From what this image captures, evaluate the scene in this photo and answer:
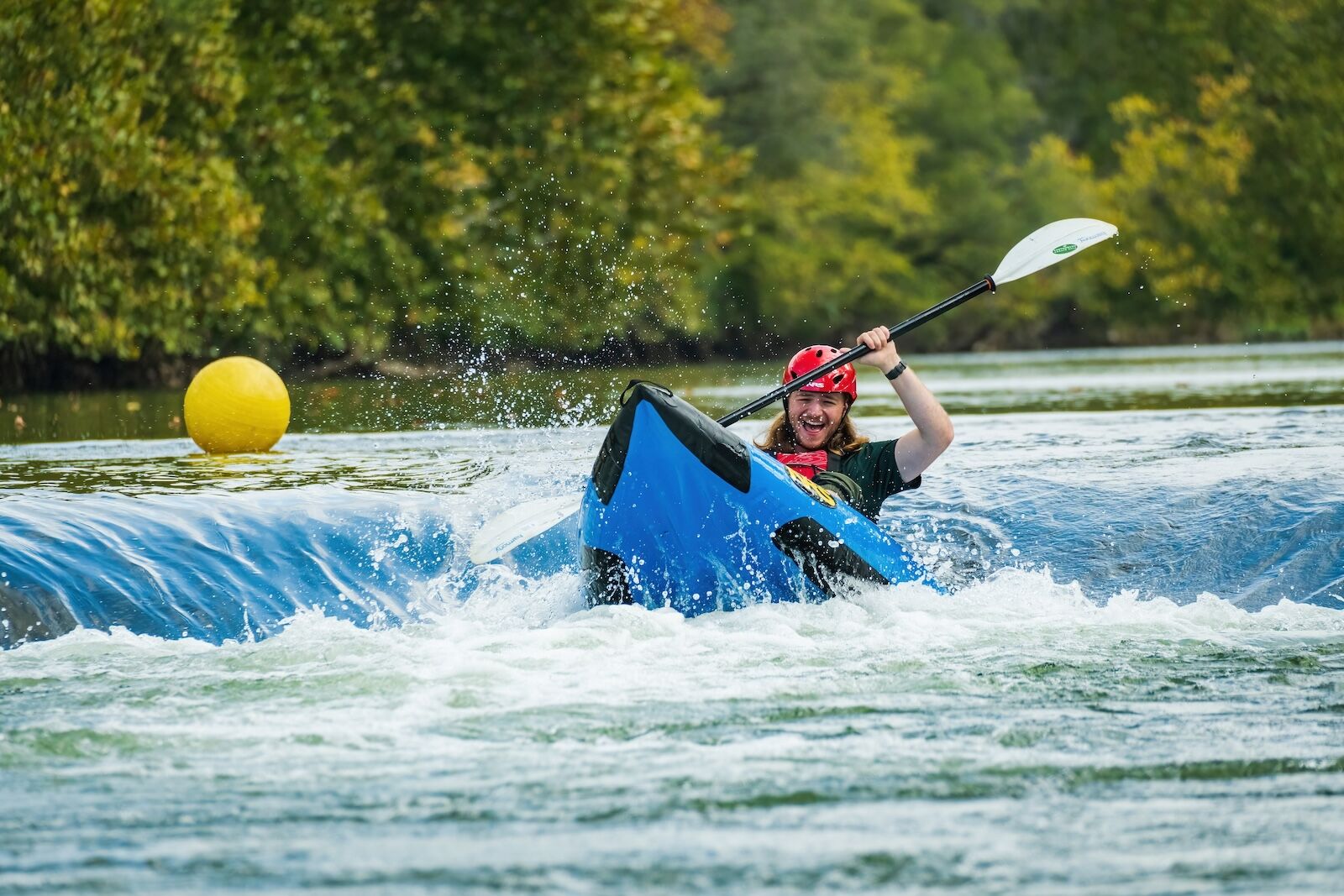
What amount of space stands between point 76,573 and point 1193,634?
4272mm

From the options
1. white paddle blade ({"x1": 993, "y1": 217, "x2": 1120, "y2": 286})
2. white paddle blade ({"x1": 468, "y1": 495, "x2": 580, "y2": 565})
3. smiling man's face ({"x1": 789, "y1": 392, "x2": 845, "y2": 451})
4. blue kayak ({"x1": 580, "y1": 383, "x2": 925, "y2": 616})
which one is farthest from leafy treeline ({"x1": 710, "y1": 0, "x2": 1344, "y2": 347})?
blue kayak ({"x1": 580, "y1": 383, "x2": 925, "y2": 616})

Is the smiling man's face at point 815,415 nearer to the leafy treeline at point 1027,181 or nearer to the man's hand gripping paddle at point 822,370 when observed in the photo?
the man's hand gripping paddle at point 822,370

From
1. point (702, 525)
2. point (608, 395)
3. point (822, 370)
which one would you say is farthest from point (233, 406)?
point (608, 395)

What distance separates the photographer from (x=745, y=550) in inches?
271

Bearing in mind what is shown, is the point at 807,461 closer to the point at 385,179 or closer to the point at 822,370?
the point at 822,370

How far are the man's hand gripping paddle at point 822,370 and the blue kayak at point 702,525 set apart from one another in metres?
0.47

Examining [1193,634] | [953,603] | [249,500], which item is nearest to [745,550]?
[953,603]

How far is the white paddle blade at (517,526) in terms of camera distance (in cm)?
749

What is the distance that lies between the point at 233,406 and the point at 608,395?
260 inches

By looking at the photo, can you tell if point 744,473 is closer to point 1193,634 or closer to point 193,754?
point 1193,634

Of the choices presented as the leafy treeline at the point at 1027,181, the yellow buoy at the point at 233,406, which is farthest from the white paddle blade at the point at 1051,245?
the leafy treeline at the point at 1027,181

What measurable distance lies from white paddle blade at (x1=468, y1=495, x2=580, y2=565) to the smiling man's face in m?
0.99

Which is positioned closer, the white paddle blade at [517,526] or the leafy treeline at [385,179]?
the white paddle blade at [517,526]

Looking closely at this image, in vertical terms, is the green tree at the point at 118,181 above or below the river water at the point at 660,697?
above
